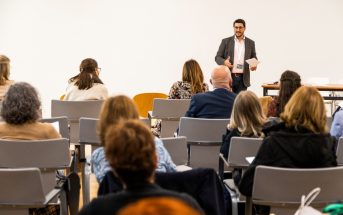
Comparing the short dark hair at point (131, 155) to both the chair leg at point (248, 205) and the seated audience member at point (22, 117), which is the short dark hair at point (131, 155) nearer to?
the chair leg at point (248, 205)

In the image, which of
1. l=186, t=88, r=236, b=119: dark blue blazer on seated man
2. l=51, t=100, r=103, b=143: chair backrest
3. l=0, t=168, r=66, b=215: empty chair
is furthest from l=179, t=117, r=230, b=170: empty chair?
l=0, t=168, r=66, b=215: empty chair

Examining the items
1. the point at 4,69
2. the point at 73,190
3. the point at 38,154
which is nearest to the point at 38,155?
the point at 38,154

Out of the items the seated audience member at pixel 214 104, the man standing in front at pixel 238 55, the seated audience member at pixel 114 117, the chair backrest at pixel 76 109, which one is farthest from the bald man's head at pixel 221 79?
the man standing in front at pixel 238 55

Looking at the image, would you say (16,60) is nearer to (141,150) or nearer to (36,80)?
(36,80)

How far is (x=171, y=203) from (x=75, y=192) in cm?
240

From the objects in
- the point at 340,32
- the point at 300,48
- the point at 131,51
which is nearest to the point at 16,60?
the point at 131,51

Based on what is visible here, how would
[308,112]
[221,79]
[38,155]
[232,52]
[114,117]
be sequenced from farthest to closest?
[232,52] → [221,79] → [38,155] → [308,112] → [114,117]

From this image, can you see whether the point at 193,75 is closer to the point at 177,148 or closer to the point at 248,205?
the point at 177,148

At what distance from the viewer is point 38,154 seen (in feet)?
12.3

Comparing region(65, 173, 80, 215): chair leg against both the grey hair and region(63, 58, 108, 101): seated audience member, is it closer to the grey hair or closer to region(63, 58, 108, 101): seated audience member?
the grey hair

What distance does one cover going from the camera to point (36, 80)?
10.8 m

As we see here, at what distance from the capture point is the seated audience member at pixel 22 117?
12.5 ft

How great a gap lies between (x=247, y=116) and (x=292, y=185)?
1062 millimetres

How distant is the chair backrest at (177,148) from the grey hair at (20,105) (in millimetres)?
904
